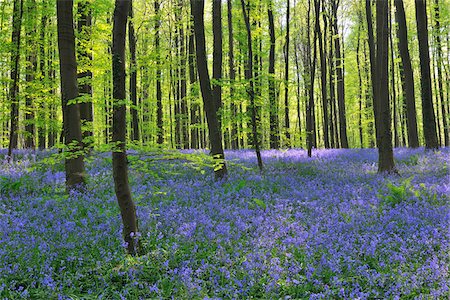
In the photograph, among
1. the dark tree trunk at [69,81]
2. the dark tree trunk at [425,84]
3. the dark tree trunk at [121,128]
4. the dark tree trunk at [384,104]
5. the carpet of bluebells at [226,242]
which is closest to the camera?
the carpet of bluebells at [226,242]

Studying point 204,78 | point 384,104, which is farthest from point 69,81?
point 384,104

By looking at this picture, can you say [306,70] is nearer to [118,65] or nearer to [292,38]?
[292,38]

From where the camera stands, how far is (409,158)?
13.9 m

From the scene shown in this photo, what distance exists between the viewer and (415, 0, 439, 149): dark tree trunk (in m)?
14.4

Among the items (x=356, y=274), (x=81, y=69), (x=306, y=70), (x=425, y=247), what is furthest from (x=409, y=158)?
(x=306, y=70)

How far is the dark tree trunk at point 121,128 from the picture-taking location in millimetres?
4645

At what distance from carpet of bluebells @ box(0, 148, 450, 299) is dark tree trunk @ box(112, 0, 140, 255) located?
195mm

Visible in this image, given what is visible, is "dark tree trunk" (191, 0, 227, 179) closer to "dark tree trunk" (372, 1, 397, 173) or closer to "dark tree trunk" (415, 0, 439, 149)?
"dark tree trunk" (372, 1, 397, 173)

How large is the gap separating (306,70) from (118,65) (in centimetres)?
3269

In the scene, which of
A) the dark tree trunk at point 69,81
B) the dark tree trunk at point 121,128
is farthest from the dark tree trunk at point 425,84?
the dark tree trunk at point 121,128

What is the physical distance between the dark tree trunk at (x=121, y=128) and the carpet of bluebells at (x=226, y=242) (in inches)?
7.7

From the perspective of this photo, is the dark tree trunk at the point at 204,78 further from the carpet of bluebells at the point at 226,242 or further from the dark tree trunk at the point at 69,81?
the dark tree trunk at the point at 69,81

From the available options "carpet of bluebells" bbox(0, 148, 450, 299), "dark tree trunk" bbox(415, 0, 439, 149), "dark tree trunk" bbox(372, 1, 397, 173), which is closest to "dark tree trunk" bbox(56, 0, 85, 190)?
"carpet of bluebells" bbox(0, 148, 450, 299)

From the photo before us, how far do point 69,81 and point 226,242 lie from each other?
5.47 meters
